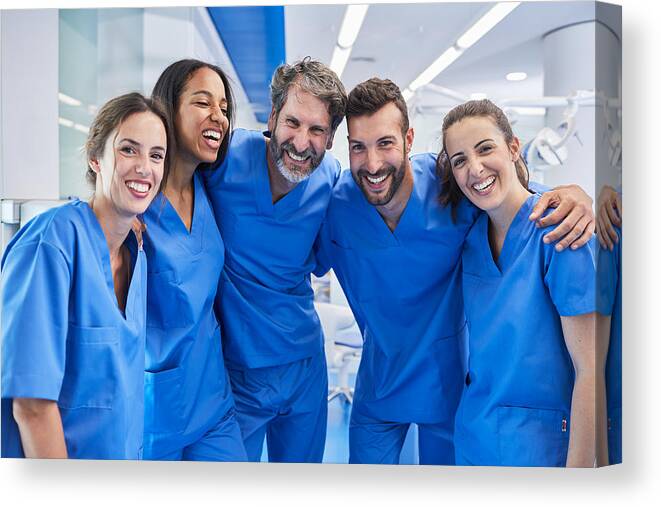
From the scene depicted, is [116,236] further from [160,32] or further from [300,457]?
[300,457]

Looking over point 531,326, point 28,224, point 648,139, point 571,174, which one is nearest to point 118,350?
point 28,224

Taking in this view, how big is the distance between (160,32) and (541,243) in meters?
1.28

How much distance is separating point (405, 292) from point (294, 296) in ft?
1.12

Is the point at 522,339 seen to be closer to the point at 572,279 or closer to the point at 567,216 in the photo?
the point at 572,279

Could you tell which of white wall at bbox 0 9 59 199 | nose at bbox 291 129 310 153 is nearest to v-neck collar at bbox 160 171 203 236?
nose at bbox 291 129 310 153

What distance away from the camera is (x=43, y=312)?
211 cm

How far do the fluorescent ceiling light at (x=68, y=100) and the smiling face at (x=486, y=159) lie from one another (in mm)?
1111

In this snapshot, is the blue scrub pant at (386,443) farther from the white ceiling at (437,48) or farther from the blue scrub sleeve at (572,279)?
the white ceiling at (437,48)

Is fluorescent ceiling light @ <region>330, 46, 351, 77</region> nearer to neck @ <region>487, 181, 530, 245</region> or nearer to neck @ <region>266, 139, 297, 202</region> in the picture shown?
neck @ <region>266, 139, 297, 202</region>

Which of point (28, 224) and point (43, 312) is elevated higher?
point (28, 224)

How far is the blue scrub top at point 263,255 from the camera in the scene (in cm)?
225

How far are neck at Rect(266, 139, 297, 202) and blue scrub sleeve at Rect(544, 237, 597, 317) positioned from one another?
774 mm

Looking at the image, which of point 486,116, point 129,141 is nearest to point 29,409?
point 129,141

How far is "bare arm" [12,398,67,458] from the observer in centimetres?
217
